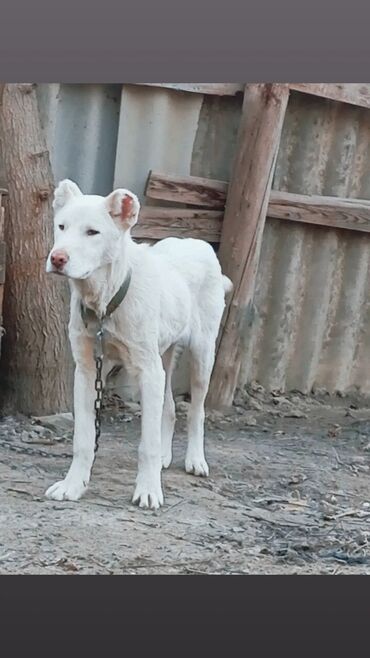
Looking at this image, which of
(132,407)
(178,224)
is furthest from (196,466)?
(178,224)

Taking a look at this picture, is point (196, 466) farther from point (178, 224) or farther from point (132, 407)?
point (178, 224)

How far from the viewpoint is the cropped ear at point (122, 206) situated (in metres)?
3.97

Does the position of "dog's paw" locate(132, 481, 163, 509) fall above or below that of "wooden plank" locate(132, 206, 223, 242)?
below

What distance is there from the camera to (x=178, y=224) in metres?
5.88

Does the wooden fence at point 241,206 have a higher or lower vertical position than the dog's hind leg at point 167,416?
higher

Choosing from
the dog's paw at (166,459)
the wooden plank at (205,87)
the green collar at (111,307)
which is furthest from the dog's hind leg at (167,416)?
the wooden plank at (205,87)

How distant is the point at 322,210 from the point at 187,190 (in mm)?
816

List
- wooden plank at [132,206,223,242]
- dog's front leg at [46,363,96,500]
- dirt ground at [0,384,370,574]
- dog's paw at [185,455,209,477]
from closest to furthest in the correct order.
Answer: dirt ground at [0,384,370,574], dog's front leg at [46,363,96,500], dog's paw at [185,455,209,477], wooden plank at [132,206,223,242]

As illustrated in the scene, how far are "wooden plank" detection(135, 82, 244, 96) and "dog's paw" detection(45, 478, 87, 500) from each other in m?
2.37

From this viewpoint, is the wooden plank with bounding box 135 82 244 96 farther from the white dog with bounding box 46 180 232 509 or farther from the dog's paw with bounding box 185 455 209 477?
the dog's paw with bounding box 185 455 209 477

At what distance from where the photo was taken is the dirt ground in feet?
12.3

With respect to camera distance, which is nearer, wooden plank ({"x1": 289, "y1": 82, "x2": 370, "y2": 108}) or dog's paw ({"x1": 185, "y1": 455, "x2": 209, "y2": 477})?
dog's paw ({"x1": 185, "y1": 455, "x2": 209, "y2": 477})

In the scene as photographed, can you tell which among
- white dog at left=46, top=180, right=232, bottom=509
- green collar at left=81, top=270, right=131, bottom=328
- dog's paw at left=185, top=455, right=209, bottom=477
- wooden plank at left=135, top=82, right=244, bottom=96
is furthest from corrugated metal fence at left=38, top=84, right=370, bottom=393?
green collar at left=81, top=270, right=131, bottom=328

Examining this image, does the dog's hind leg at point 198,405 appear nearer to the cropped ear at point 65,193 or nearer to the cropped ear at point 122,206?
the cropped ear at point 122,206
